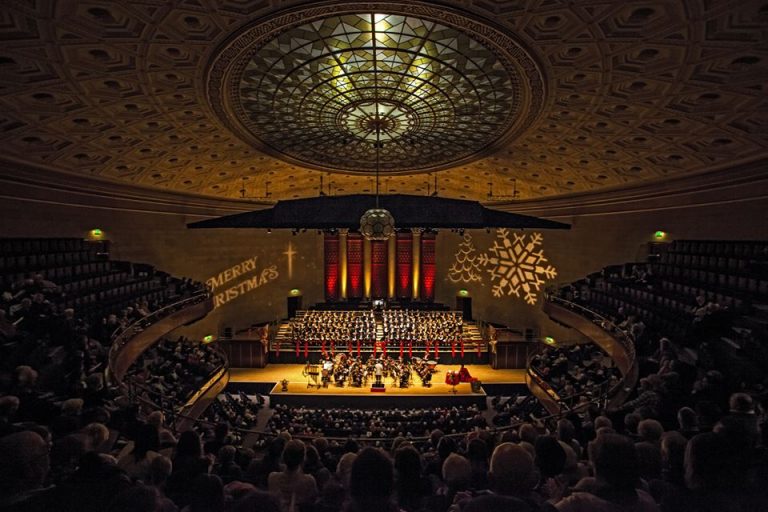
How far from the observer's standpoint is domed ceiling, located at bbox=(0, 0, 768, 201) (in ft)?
21.0

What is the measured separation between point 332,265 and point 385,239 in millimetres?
15102

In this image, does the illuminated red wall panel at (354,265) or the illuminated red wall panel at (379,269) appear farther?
the illuminated red wall panel at (379,269)

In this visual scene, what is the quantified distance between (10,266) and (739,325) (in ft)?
58.4

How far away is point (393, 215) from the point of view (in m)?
13.5

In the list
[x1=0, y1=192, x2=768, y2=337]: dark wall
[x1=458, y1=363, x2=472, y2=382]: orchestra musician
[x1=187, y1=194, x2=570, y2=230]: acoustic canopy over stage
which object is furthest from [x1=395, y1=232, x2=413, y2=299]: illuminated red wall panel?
[x1=187, y1=194, x2=570, y2=230]: acoustic canopy over stage

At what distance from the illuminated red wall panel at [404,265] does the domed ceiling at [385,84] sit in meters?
12.8

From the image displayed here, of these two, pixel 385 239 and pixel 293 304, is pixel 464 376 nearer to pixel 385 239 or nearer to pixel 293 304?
pixel 385 239

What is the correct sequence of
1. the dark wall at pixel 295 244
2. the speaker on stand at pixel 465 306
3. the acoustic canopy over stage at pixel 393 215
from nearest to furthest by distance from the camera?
the dark wall at pixel 295 244 → the acoustic canopy over stage at pixel 393 215 → the speaker on stand at pixel 465 306

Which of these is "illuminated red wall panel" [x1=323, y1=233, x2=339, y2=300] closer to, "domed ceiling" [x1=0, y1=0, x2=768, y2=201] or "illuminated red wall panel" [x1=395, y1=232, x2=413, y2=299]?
"illuminated red wall panel" [x1=395, y1=232, x2=413, y2=299]

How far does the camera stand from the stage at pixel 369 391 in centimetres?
1759

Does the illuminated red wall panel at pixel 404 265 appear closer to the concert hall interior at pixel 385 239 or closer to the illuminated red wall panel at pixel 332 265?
the illuminated red wall panel at pixel 332 265

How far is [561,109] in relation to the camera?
10.1 metres

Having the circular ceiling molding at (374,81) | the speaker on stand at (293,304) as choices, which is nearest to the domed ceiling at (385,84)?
the circular ceiling molding at (374,81)

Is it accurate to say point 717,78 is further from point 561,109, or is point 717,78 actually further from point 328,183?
point 328,183
